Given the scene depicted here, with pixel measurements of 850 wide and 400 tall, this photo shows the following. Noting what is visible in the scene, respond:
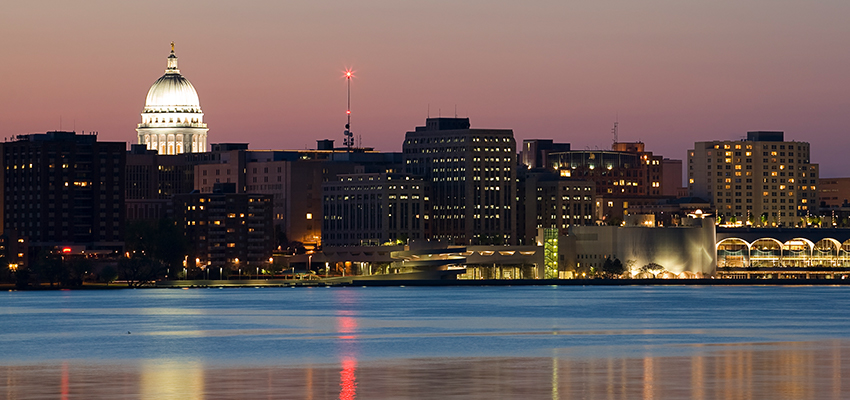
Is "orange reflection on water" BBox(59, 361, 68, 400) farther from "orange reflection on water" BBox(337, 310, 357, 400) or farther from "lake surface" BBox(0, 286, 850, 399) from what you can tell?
"orange reflection on water" BBox(337, 310, 357, 400)

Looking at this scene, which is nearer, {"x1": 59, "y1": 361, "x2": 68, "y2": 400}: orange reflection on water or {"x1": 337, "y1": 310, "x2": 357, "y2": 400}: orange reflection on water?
{"x1": 59, "y1": 361, "x2": 68, "y2": 400}: orange reflection on water

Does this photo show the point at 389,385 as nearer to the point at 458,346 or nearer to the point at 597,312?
the point at 458,346

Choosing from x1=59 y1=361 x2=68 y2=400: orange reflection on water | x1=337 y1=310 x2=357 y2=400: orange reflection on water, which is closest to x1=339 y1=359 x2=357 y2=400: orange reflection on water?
x1=337 y1=310 x2=357 y2=400: orange reflection on water

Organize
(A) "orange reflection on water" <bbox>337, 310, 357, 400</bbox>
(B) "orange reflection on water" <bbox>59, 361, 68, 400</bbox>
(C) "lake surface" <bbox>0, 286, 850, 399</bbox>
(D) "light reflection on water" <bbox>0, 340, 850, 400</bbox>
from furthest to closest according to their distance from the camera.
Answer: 1. (C) "lake surface" <bbox>0, 286, 850, 399</bbox>
2. (A) "orange reflection on water" <bbox>337, 310, 357, 400</bbox>
3. (D) "light reflection on water" <bbox>0, 340, 850, 400</bbox>
4. (B) "orange reflection on water" <bbox>59, 361, 68, 400</bbox>

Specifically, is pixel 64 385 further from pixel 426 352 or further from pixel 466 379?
pixel 426 352

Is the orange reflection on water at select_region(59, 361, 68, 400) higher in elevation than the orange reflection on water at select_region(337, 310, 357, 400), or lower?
lower

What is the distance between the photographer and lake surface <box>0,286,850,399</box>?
189ft

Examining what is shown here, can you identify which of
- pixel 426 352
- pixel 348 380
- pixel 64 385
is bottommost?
pixel 64 385

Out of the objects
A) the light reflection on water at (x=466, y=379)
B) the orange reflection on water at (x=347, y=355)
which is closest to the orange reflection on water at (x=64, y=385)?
the light reflection on water at (x=466, y=379)

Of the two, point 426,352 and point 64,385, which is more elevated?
point 426,352

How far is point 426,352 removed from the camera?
79.3 meters

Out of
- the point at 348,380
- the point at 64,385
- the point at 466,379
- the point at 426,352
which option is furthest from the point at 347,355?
the point at 64,385

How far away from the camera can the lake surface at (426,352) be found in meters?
57.6

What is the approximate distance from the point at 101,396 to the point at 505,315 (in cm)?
7543
